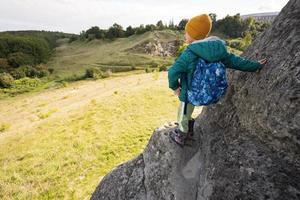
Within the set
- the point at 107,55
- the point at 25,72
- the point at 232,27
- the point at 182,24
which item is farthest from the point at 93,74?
the point at 182,24

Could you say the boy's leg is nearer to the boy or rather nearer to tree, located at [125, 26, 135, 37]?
the boy

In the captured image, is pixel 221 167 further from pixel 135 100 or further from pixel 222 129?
pixel 135 100

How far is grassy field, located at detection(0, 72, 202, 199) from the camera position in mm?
23453

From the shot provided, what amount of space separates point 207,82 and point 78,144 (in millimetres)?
24777

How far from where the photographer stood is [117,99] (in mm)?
43938

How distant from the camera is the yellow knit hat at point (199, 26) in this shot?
296 inches

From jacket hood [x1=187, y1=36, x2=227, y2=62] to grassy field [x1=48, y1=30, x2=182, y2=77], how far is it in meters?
102

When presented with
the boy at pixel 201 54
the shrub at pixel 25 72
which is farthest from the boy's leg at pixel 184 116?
the shrub at pixel 25 72

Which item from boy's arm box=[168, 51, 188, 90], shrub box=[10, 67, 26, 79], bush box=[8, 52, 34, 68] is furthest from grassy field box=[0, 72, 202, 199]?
bush box=[8, 52, 34, 68]

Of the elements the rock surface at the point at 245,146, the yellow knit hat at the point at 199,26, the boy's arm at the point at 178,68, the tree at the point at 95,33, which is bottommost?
the tree at the point at 95,33

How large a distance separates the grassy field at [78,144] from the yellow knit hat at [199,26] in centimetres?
1614

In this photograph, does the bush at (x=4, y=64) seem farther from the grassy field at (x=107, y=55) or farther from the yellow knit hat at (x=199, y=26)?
the yellow knit hat at (x=199, y=26)

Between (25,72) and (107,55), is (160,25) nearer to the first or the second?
(107,55)

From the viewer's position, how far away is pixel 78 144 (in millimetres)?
30328
